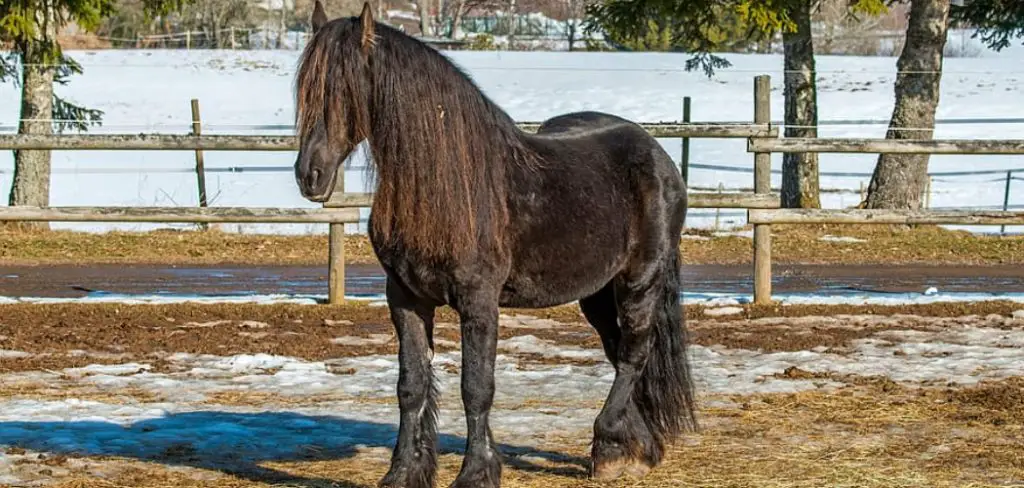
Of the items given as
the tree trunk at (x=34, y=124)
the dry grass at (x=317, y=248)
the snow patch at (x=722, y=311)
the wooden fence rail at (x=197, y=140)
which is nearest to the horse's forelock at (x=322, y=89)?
the wooden fence rail at (x=197, y=140)

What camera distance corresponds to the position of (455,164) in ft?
15.5

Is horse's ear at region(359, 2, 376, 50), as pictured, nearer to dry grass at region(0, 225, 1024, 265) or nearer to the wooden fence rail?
the wooden fence rail

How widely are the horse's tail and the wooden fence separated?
4.39 metres

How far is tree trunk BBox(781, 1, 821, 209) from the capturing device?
1739 centimetres

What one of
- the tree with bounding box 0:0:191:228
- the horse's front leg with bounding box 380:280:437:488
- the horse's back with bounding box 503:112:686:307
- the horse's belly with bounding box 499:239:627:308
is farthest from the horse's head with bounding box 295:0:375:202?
the tree with bounding box 0:0:191:228

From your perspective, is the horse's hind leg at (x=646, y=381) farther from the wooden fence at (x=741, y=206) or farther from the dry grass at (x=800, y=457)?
the wooden fence at (x=741, y=206)

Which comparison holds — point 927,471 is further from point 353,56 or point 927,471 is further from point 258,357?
point 258,357

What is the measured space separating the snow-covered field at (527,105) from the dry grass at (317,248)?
308 centimetres

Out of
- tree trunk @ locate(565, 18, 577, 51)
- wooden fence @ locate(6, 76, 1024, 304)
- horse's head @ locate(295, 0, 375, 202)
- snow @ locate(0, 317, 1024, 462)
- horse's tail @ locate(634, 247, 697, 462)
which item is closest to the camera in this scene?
horse's head @ locate(295, 0, 375, 202)

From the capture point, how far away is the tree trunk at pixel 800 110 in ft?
57.1

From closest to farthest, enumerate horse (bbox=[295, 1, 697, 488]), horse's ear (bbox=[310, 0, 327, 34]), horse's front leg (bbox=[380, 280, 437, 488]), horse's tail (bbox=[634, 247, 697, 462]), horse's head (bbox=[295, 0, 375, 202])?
1. horse's head (bbox=[295, 0, 375, 202])
2. horse (bbox=[295, 1, 697, 488])
3. horse's ear (bbox=[310, 0, 327, 34])
4. horse's front leg (bbox=[380, 280, 437, 488])
5. horse's tail (bbox=[634, 247, 697, 462])

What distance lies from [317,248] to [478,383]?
985 cm

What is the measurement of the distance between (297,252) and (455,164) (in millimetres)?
9730

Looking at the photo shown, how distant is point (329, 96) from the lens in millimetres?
4500
